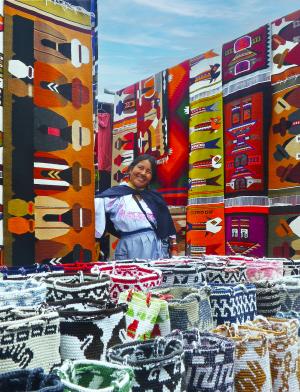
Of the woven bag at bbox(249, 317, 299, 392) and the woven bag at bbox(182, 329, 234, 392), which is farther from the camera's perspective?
the woven bag at bbox(249, 317, 299, 392)

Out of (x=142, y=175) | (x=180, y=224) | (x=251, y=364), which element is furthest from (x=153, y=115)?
(x=251, y=364)

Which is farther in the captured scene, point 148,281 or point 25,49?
point 25,49

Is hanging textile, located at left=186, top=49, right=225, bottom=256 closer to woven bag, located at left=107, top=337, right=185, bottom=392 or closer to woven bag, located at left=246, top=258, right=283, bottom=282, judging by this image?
woven bag, located at left=246, top=258, right=283, bottom=282

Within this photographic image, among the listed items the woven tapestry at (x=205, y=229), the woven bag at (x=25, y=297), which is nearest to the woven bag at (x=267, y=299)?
the woven bag at (x=25, y=297)

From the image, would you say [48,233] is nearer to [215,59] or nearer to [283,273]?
[283,273]

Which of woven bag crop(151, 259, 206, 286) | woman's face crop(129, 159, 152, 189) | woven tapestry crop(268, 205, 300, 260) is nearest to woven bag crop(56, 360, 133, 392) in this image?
woven bag crop(151, 259, 206, 286)

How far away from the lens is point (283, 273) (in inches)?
68.2

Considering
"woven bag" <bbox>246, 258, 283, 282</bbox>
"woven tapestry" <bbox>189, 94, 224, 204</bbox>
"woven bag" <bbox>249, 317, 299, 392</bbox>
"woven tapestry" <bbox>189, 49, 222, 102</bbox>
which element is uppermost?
"woven tapestry" <bbox>189, 49, 222, 102</bbox>

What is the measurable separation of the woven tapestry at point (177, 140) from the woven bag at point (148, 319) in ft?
10.5

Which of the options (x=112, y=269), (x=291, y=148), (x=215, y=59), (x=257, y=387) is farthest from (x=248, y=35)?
(x=257, y=387)

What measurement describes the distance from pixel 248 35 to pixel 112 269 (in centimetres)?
273

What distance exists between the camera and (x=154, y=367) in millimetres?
765

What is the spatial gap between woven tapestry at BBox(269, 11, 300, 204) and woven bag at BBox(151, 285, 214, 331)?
7.52ft

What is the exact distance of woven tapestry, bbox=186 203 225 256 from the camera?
386 cm
